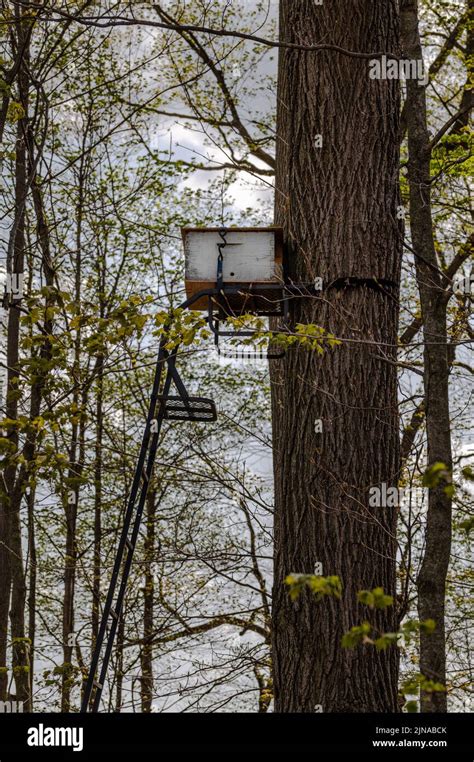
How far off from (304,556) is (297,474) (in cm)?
36

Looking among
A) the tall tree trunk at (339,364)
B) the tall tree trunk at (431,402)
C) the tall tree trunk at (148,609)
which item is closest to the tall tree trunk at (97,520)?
the tall tree trunk at (148,609)

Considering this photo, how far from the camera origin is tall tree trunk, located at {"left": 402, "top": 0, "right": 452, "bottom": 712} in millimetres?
4664

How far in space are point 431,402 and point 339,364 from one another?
1.06m

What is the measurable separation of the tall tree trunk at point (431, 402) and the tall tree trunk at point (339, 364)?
→ 63 cm

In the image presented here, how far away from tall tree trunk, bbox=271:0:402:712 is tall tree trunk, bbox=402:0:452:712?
63 cm

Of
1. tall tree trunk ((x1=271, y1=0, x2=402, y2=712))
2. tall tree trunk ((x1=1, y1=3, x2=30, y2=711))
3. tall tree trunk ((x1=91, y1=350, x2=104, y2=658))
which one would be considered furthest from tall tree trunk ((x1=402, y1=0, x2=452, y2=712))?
tall tree trunk ((x1=91, y1=350, x2=104, y2=658))

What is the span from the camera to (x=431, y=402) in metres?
4.75

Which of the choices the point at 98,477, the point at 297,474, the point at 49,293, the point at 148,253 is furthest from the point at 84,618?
the point at 297,474

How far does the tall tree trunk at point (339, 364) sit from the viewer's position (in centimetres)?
365

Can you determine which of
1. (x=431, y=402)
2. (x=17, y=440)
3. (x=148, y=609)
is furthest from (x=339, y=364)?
(x=148, y=609)

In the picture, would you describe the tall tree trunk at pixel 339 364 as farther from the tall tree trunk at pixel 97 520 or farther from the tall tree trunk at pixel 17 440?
the tall tree trunk at pixel 97 520

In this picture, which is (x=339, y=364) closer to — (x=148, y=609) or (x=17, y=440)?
(x=17, y=440)
